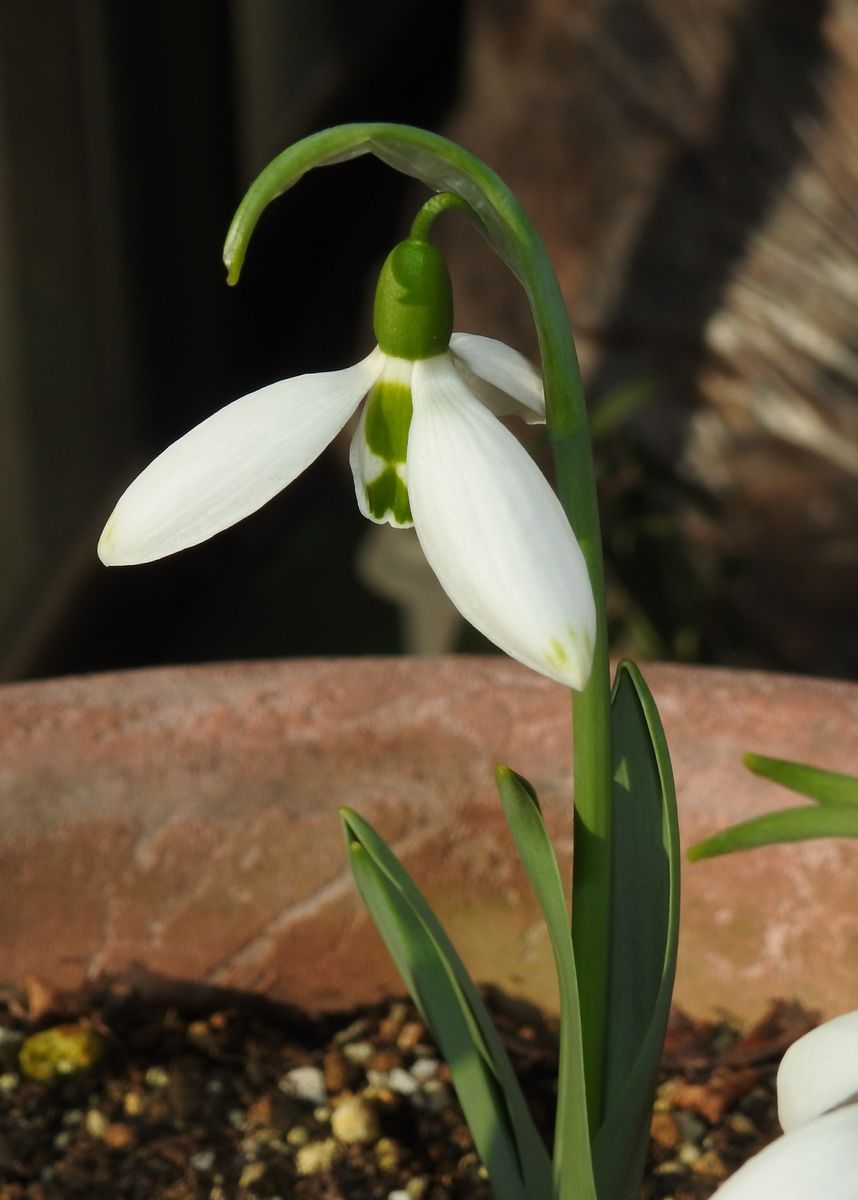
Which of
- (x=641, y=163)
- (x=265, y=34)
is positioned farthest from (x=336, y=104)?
(x=641, y=163)

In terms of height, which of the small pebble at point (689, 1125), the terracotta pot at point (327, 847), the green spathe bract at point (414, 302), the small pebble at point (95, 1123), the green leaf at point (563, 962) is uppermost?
the green spathe bract at point (414, 302)

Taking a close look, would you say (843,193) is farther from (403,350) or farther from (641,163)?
(403,350)

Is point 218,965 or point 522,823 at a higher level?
point 522,823

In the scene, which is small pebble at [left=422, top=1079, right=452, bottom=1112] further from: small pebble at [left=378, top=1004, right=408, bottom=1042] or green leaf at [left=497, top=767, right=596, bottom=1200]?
green leaf at [left=497, top=767, right=596, bottom=1200]

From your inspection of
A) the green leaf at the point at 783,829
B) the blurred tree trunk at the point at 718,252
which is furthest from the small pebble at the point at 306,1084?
the blurred tree trunk at the point at 718,252

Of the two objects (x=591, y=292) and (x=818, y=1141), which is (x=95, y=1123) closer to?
(x=818, y=1141)

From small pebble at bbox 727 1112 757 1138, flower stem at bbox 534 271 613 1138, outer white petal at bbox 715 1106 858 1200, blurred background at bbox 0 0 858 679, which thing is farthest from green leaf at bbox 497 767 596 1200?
blurred background at bbox 0 0 858 679

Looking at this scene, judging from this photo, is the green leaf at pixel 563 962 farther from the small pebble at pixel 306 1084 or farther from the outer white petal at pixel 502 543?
the small pebble at pixel 306 1084
